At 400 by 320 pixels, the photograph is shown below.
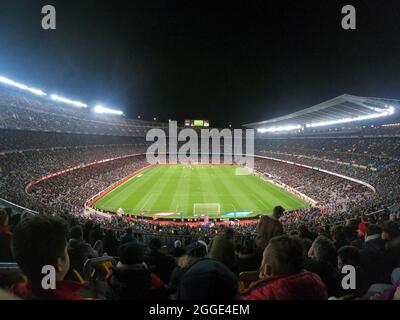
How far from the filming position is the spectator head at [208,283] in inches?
82.4

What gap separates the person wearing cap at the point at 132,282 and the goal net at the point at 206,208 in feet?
97.2

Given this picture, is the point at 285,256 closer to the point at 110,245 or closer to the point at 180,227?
the point at 110,245

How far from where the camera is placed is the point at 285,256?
8.49ft

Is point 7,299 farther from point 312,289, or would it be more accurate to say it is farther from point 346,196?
point 346,196

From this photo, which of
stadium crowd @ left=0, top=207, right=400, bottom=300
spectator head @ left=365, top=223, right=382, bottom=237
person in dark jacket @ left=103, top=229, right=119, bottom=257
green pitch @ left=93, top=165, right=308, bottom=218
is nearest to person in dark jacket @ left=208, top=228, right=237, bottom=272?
stadium crowd @ left=0, top=207, right=400, bottom=300

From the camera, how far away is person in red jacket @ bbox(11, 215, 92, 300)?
2.47 metres

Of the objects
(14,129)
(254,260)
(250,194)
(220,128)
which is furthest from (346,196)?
(220,128)

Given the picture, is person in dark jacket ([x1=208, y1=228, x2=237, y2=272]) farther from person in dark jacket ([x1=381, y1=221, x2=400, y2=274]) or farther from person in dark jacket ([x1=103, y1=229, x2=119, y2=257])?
person in dark jacket ([x1=103, y1=229, x2=119, y2=257])

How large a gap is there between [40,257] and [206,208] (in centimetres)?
3251

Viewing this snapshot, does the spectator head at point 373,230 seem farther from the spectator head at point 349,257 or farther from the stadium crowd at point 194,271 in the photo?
the spectator head at point 349,257

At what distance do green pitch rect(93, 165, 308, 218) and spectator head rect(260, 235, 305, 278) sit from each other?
96.0 ft

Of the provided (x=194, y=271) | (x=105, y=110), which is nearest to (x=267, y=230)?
(x=194, y=271)

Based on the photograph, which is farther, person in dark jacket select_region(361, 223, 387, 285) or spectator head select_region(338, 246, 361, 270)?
person in dark jacket select_region(361, 223, 387, 285)

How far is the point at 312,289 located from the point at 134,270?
1530 mm
